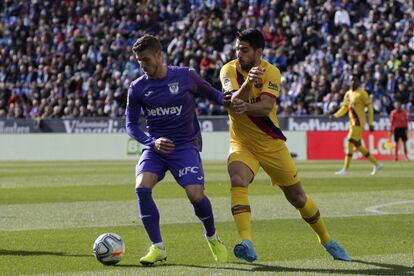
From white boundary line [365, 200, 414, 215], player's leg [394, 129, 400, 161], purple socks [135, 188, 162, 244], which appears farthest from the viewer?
player's leg [394, 129, 400, 161]

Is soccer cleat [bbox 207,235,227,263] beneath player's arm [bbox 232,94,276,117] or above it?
beneath

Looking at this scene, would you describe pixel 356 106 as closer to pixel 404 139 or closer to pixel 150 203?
pixel 404 139

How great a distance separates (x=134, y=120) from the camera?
9.81m

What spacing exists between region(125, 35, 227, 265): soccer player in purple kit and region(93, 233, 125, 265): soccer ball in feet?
0.96

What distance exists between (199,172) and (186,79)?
89 centimetres

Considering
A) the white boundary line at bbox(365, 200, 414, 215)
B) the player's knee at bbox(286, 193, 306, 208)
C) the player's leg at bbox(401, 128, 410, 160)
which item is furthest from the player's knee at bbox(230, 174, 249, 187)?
the player's leg at bbox(401, 128, 410, 160)

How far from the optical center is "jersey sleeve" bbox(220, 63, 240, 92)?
9617 millimetres

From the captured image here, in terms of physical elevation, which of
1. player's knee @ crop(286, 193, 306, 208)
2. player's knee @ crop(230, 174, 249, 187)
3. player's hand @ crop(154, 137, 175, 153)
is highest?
player's hand @ crop(154, 137, 175, 153)

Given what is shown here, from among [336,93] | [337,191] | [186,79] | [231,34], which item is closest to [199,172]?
[186,79]

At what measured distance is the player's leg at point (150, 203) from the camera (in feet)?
30.6

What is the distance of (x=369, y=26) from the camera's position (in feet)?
127

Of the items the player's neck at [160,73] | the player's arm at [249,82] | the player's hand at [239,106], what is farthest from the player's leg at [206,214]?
the player's neck at [160,73]

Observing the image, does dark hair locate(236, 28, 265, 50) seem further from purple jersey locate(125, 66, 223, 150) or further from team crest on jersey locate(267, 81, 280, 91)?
purple jersey locate(125, 66, 223, 150)

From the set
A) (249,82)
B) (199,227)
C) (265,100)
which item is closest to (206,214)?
(265,100)
